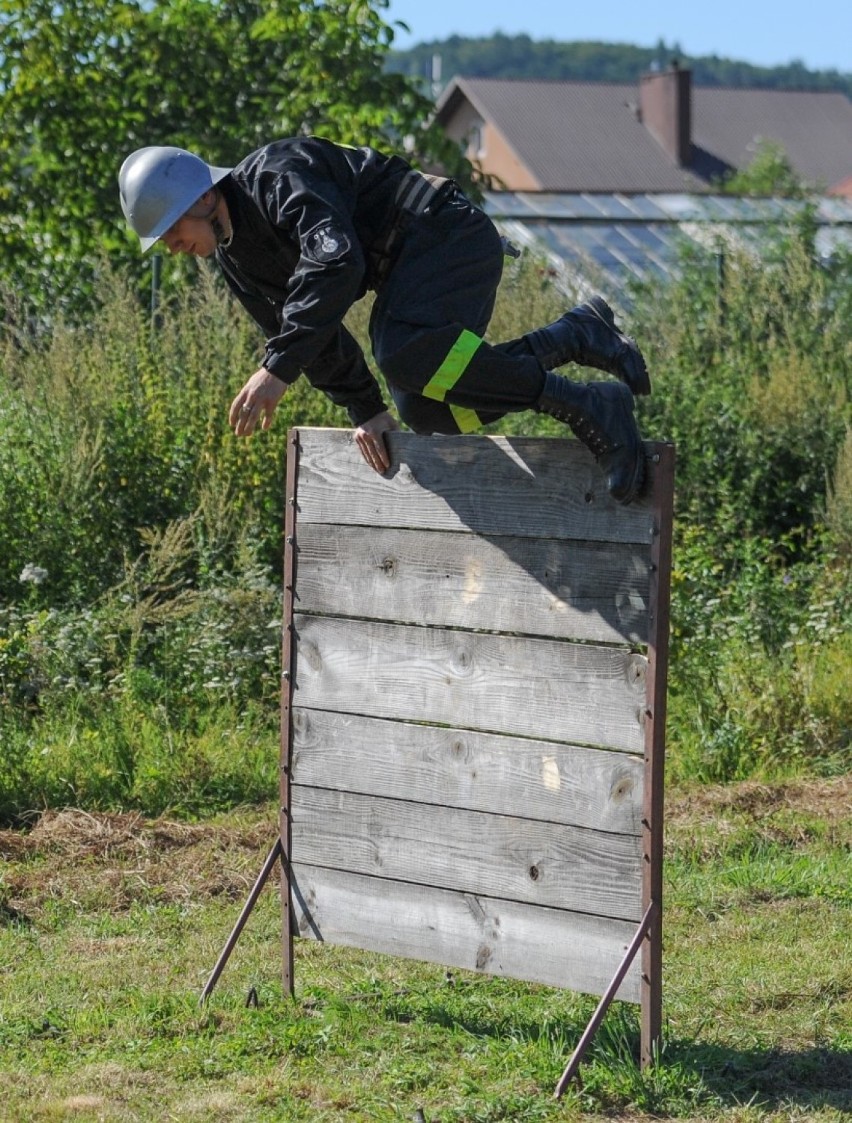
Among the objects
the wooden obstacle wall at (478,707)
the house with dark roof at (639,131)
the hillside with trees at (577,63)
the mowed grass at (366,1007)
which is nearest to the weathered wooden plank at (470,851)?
the wooden obstacle wall at (478,707)

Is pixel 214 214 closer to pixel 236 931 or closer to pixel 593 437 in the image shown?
pixel 593 437

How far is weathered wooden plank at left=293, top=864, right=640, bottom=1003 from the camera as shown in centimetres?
392

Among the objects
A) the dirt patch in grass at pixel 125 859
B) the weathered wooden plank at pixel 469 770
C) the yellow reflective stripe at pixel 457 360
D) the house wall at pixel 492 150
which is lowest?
the dirt patch in grass at pixel 125 859

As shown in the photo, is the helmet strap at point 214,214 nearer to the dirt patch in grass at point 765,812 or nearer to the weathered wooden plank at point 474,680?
the weathered wooden plank at point 474,680

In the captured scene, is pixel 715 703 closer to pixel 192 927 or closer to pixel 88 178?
pixel 192 927

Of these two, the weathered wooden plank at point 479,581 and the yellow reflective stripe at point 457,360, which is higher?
the yellow reflective stripe at point 457,360

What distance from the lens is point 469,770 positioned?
412 cm

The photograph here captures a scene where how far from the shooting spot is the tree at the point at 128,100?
11.2m

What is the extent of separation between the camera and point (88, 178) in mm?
11297

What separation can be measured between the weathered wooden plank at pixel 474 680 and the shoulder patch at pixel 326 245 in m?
1.03

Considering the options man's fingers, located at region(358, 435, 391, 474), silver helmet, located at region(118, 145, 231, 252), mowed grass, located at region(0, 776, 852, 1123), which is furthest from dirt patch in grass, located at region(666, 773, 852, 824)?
silver helmet, located at region(118, 145, 231, 252)

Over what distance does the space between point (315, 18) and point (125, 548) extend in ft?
17.3

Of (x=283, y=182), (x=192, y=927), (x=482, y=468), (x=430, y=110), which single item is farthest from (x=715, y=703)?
(x=430, y=110)

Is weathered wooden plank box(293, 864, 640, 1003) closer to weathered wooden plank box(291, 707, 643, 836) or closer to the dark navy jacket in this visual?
weathered wooden plank box(291, 707, 643, 836)
